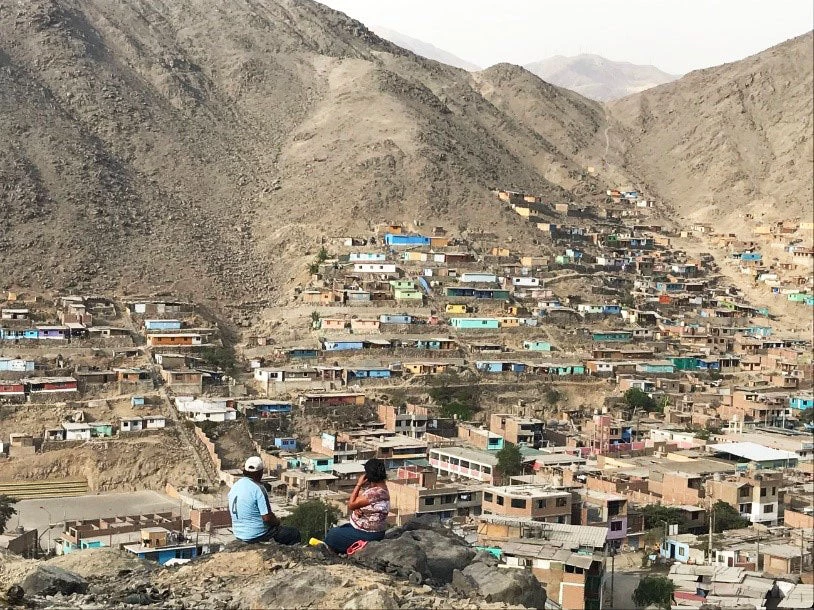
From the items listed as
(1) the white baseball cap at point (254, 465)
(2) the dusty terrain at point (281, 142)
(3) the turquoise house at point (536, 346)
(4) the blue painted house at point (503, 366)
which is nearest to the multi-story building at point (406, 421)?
(4) the blue painted house at point (503, 366)

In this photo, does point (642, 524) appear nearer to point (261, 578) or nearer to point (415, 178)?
point (261, 578)

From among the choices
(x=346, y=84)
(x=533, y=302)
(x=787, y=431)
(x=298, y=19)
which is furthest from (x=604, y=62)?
(x=787, y=431)

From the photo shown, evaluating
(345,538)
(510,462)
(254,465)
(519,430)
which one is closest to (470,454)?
(510,462)

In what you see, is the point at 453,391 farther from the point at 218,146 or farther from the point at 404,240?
the point at 218,146

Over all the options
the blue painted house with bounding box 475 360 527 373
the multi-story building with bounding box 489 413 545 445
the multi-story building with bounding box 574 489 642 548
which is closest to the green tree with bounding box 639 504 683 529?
the multi-story building with bounding box 574 489 642 548

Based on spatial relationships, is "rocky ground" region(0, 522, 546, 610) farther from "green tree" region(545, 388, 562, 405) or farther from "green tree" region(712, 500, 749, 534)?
"green tree" region(545, 388, 562, 405)

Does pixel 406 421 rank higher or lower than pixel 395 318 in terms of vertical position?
lower
